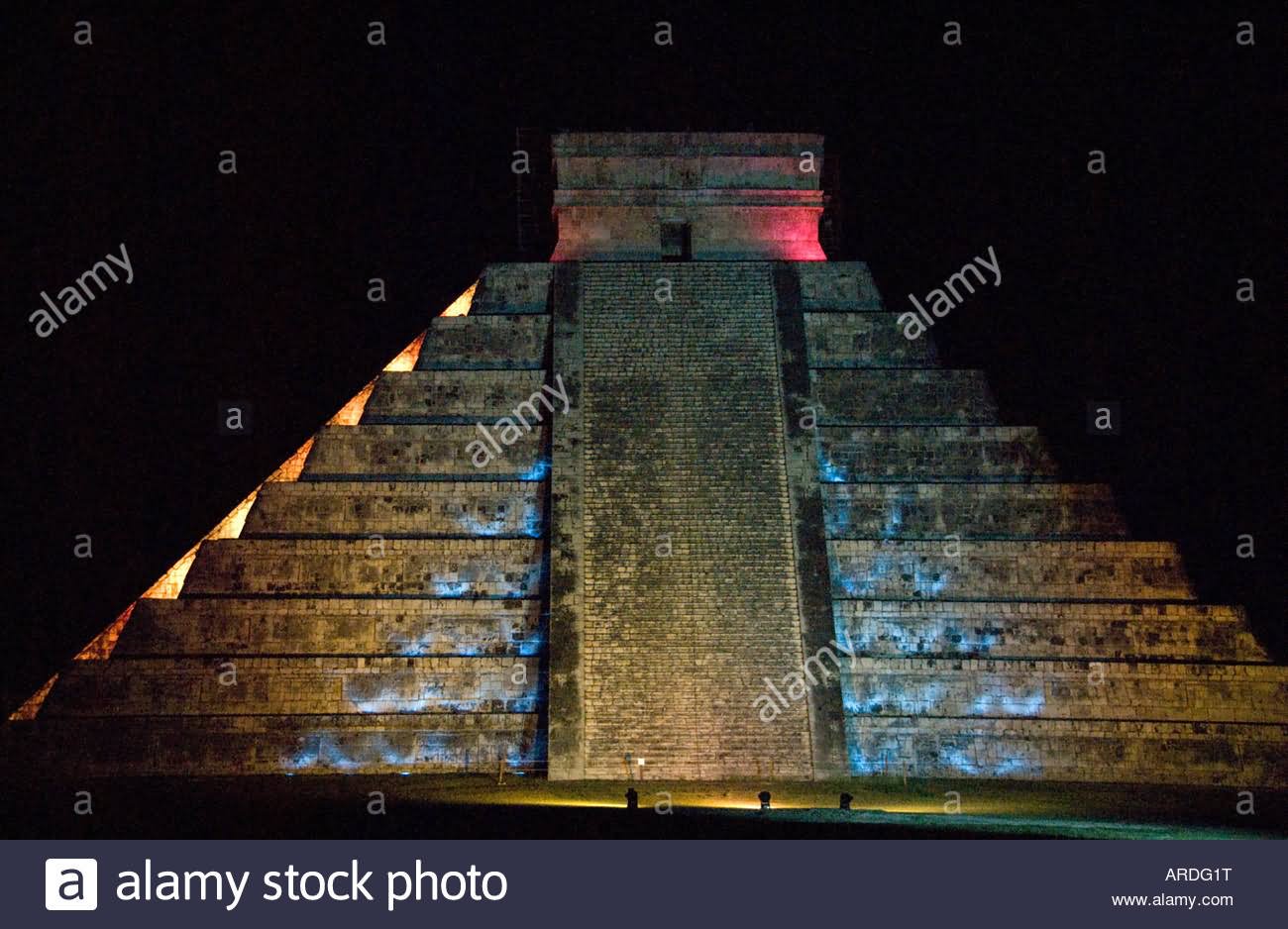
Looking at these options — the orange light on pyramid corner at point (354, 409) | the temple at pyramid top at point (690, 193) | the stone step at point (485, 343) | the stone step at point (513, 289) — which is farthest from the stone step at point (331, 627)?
the temple at pyramid top at point (690, 193)

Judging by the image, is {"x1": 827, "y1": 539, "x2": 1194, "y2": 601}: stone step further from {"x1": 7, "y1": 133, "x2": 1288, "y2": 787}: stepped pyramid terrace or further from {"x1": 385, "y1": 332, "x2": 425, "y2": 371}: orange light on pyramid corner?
{"x1": 385, "y1": 332, "x2": 425, "y2": 371}: orange light on pyramid corner

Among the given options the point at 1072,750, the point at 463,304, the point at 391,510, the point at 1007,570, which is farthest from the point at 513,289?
the point at 1072,750

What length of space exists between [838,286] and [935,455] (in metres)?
3.96

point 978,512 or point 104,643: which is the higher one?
point 978,512

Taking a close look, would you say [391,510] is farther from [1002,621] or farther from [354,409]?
[1002,621]

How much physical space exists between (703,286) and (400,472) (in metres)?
6.17

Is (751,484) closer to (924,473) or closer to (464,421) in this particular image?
(924,473)

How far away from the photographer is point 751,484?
849 inches

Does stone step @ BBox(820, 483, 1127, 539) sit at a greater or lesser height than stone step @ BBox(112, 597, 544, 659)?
greater

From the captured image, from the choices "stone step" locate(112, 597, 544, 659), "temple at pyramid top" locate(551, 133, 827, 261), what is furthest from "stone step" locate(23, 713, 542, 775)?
"temple at pyramid top" locate(551, 133, 827, 261)

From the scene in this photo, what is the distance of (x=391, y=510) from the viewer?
21312 mm

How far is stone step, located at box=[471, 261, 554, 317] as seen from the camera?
24.4m

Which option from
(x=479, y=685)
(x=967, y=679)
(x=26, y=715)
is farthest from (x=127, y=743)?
(x=967, y=679)

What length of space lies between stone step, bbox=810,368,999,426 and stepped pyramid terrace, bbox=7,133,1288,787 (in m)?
0.05
